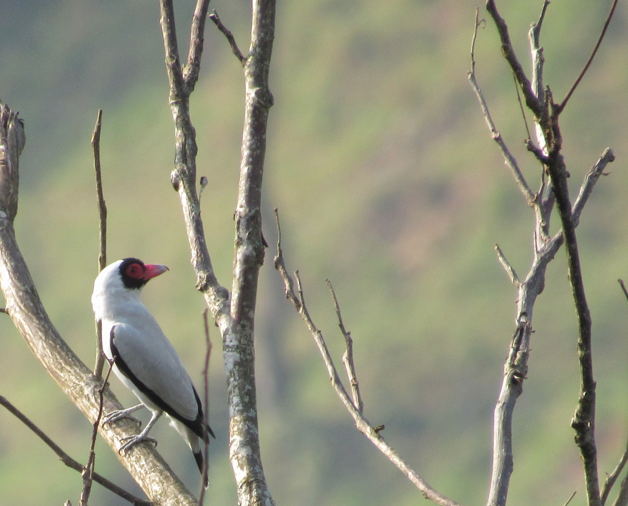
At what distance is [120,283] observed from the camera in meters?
5.33

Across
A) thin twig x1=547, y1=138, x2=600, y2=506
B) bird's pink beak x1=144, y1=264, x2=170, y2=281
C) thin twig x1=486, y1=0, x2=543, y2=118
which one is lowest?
thin twig x1=547, y1=138, x2=600, y2=506

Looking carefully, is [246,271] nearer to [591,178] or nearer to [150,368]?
[591,178]

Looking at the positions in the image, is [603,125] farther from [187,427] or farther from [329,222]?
[187,427]

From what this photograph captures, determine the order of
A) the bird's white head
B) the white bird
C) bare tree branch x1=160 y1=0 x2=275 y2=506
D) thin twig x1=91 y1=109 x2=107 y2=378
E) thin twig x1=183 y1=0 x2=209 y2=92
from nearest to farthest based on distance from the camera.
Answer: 1. bare tree branch x1=160 y1=0 x2=275 y2=506
2. thin twig x1=91 y1=109 x2=107 y2=378
3. thin twig x1=183 y1=0 x2=209 y2=92
4. the white bird
5. the bird's white head

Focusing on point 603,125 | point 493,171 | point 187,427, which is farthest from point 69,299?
point 187,427

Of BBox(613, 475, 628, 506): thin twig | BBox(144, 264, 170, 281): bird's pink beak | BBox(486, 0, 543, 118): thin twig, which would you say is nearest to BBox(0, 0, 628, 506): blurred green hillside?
BBox(144, 264, 170, 281): bird's pink beak

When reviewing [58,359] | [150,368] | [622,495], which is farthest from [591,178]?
[150,368]

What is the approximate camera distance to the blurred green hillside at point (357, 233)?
17.0m

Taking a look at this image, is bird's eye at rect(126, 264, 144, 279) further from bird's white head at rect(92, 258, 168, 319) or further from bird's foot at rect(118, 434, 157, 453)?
bird's foot at rect(118, 434, 157, 453)

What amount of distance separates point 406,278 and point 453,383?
352cm

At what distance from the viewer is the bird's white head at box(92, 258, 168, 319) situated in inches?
207

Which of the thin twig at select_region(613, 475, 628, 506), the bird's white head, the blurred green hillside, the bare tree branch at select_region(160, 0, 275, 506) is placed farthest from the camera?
the blurred green hillside

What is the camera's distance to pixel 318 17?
26062mm

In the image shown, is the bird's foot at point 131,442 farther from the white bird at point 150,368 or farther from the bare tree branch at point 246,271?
the white bird at point 150,368
